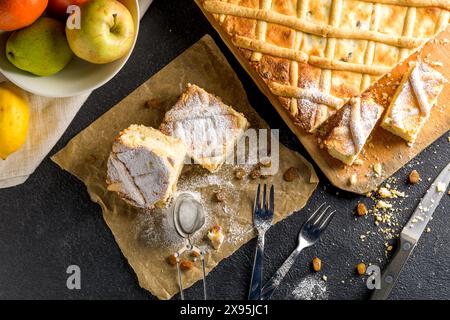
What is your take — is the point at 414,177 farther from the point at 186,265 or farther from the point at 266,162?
the point at 186,265

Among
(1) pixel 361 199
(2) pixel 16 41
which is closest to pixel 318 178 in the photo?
(1) pixel 361 199

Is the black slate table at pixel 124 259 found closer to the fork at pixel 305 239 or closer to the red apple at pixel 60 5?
the fork at pixel 305 239

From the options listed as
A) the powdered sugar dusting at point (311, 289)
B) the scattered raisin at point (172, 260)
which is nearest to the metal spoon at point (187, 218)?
the scattered raisin at point (172, 260)

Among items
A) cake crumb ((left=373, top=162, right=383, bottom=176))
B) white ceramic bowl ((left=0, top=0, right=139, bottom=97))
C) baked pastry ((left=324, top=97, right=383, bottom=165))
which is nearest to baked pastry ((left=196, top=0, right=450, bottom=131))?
baked pastry ((left=324, top=97, right=383, bottom=165))

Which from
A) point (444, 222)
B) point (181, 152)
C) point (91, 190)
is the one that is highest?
point (181, 152)

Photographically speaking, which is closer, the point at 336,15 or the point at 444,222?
the point at 336,15

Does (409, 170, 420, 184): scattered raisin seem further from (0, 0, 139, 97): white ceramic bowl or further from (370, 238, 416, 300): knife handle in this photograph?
(0, 0, 139, 97): white ceramic bowl
